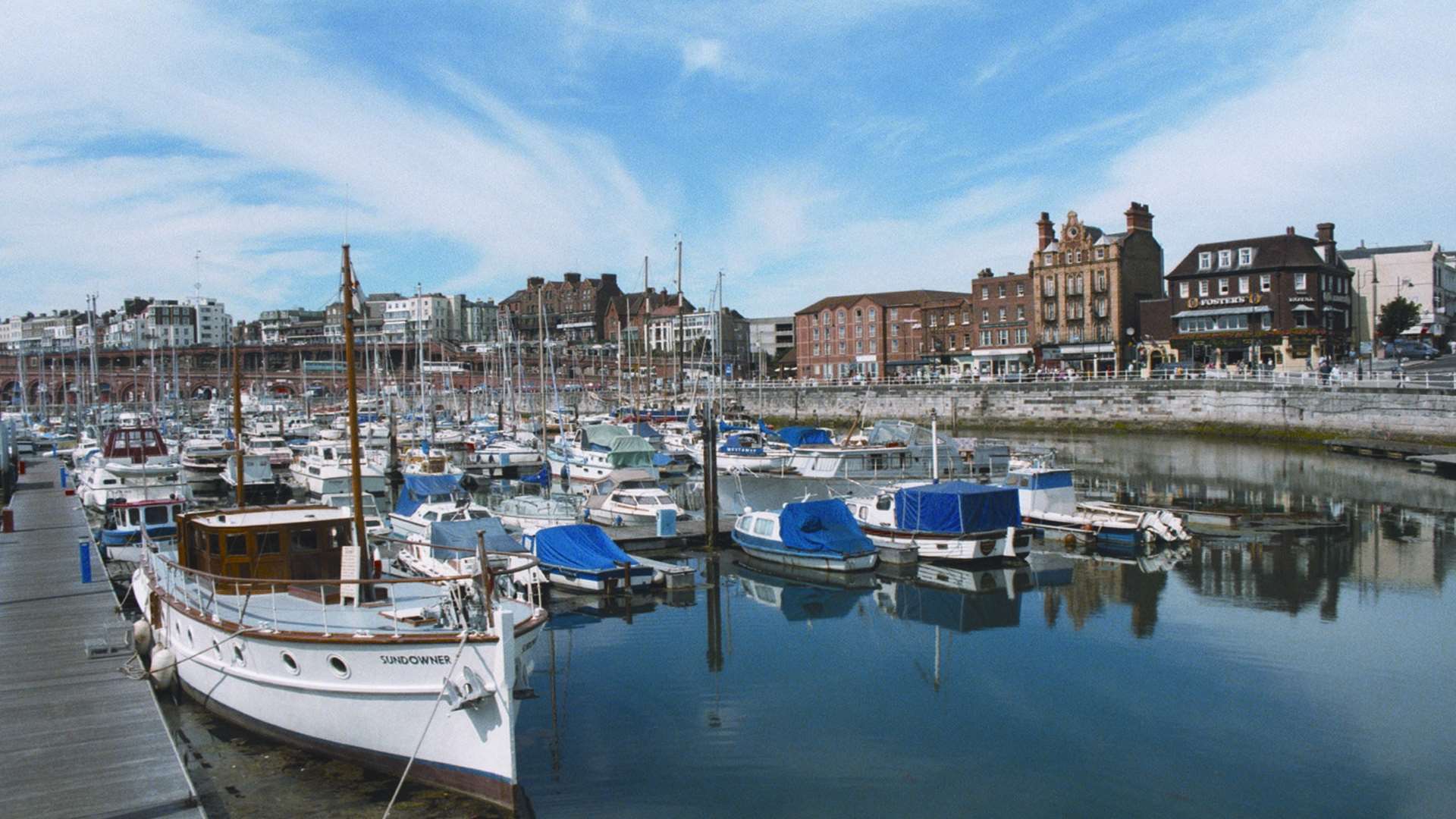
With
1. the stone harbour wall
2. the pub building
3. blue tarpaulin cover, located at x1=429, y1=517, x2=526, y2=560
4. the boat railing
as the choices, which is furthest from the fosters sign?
the boat railing

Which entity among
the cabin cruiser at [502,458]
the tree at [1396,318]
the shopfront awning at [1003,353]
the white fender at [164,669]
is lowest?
the white fender at [164,669]

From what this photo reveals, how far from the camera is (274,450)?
225 feet

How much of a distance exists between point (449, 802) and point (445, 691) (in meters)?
1.84

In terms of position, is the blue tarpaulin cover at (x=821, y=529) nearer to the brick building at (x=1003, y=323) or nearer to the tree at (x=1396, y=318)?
the brick building at (x=1003, y=323)

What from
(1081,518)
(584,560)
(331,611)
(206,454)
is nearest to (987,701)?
(331,611)

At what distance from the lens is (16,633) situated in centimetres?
2130

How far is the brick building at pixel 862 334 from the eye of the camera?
126 metres

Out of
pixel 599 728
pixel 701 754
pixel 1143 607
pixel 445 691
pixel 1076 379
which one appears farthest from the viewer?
pixel 1076 379

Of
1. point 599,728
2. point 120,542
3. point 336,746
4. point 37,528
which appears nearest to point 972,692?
point 599,728

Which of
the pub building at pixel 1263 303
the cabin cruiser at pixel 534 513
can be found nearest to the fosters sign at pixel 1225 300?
the pub building at pixel 1263 303

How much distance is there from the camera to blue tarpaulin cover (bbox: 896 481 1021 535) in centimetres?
3406

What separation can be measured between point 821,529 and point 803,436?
39.0 meters

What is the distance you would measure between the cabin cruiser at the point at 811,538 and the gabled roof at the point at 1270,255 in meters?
72.3

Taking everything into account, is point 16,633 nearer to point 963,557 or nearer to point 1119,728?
point 1119,728
